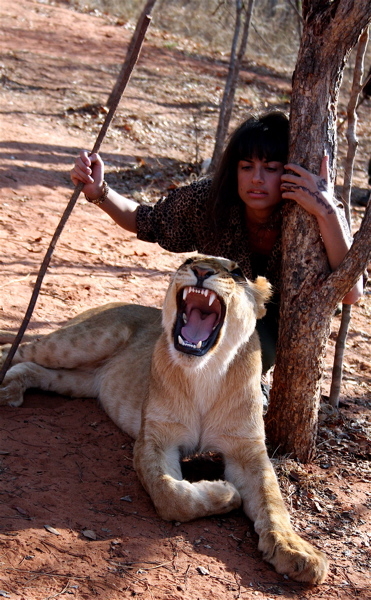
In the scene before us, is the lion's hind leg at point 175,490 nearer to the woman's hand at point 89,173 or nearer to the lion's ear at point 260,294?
the lion's ear at point 260,294

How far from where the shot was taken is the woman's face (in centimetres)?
366

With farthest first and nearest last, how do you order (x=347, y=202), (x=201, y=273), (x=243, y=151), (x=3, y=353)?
(x=347, y=202), (x=3, y=353), (x=243, y=151), (x=201, y=273)

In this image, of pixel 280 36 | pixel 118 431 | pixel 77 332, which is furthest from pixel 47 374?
pixel 280 36

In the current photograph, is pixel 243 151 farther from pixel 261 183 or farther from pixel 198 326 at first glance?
pixel 198 326

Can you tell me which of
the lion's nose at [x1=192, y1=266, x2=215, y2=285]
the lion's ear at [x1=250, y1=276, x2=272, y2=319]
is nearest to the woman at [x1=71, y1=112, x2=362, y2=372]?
the lion's ear at [x1=250, y1=276, x2=272, y2=319]

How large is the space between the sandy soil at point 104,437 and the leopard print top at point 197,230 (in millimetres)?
1069

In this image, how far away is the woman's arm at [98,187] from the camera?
3.75 metres

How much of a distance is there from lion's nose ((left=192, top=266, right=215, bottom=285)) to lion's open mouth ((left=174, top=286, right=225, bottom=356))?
0.14ft

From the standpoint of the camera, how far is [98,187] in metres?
3.90

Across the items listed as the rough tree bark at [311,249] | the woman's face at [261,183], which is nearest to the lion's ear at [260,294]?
the rough tree bark at [311,249]

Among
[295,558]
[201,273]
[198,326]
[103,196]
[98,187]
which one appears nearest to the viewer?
[295,558]

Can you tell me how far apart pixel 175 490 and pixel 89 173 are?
173 centimetres

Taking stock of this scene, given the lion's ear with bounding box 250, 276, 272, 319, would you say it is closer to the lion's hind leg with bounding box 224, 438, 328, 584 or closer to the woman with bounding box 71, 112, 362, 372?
the woman with bounding box 71, 112, 362, 372

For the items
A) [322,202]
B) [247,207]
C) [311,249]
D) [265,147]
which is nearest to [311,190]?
[322,202]
